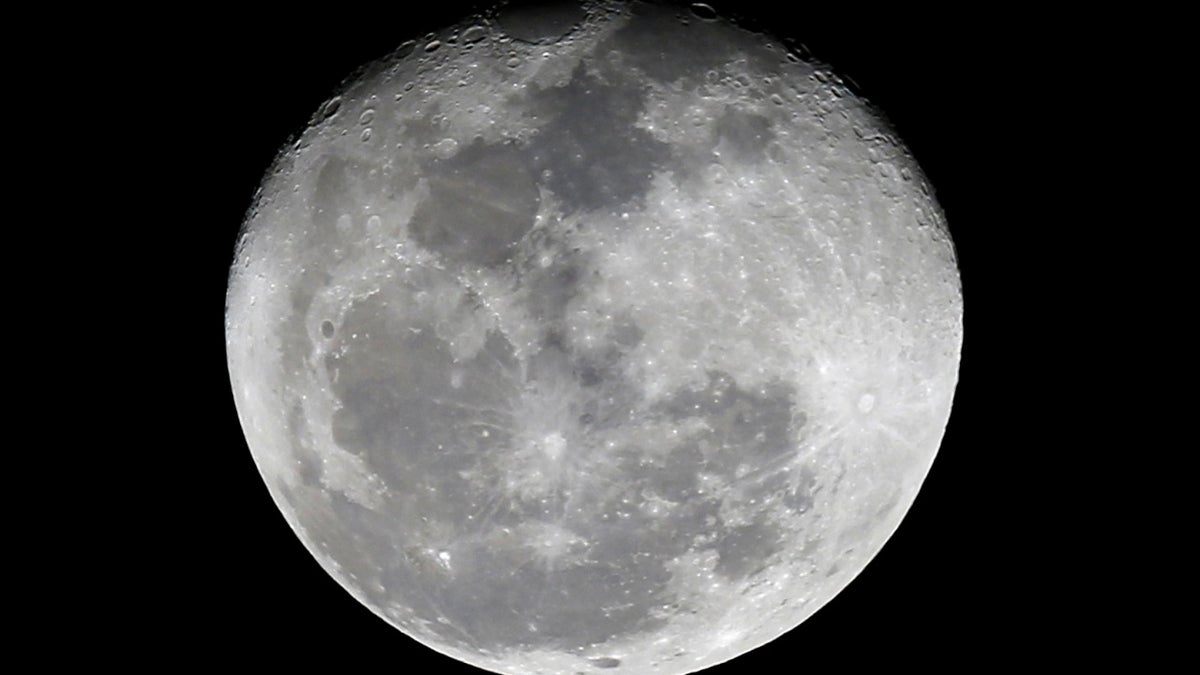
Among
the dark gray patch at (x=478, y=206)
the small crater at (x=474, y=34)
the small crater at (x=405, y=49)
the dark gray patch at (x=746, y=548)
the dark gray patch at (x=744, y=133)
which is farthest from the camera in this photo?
the small crater at (x=405, y=49)

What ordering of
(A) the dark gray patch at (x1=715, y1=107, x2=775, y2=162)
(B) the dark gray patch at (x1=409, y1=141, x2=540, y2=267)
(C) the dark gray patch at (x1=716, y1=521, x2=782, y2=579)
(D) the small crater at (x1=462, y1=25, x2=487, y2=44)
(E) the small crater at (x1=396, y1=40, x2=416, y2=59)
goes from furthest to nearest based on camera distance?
(E) the small crater at (x1=396, y1=40, x2=416, y2=59)
(D) the small crater at (x1=462, y1=25, x2=487, y2=44)
(C) the dark gray patch at (x1=716, y1=521, x2=782, y2=579)
(A) the dark gray patch at (x1=715, y1=107, x2=775, y2=162)
(B) the dark gray patch at (x1=409, y1=141, x2=540, y2=267)

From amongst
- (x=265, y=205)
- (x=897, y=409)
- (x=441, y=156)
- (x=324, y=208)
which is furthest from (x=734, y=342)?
(x=265, y=205)

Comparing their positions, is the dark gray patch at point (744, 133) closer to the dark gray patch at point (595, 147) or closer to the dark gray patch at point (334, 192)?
the dark gray patch at point (595, 147)

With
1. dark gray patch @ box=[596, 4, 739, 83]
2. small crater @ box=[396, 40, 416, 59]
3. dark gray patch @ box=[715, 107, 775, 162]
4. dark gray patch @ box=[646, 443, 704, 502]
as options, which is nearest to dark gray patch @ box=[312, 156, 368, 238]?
small crater @ box=[396, 40, 416, 59]

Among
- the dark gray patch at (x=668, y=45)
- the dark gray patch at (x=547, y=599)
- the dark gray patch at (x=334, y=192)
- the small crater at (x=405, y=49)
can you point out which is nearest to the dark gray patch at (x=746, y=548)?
the dark gray patch at (x=547, y=599)

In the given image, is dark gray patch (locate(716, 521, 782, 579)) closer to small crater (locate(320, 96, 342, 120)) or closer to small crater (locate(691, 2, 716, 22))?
small crater (locate(691, 2, 716, 22))

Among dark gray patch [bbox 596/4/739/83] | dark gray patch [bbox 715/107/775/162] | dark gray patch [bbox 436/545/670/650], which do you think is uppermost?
dark gray patch [bbox 596/4/739/83]

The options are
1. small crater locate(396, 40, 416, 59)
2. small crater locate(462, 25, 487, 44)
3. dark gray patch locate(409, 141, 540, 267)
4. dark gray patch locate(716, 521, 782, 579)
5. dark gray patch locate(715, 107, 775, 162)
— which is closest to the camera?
dark gray patch locate(409, 141, 540, 267)
